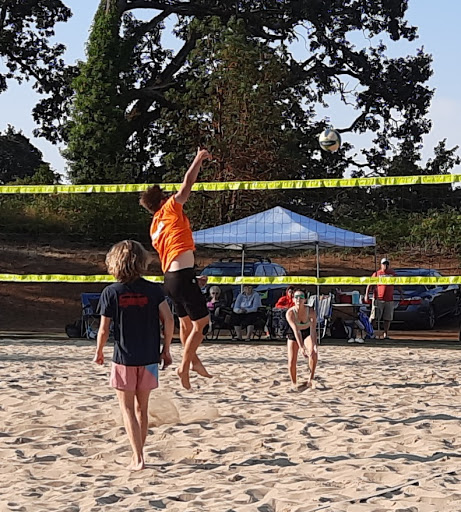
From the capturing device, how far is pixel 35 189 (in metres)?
11.4

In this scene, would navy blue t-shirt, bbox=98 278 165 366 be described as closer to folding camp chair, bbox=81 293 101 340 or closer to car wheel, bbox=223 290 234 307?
folding camp chair, bbox=81 293 101 340

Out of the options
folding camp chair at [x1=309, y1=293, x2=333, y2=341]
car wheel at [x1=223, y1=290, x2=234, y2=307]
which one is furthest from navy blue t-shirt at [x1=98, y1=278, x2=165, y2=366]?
car wheel at [x1=223, y1=290, x2=234, y2=307]

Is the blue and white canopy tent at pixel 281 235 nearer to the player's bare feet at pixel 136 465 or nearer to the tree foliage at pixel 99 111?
the player's bare feet at pixel 136 465

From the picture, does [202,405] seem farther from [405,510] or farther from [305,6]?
[305,6]

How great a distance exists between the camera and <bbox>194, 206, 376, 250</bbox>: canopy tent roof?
13.4m

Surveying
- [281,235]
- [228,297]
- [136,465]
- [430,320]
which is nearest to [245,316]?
[228,297]

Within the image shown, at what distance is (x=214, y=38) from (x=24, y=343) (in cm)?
1422

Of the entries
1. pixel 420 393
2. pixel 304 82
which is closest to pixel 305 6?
pixel 304 82

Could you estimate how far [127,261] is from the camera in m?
4.28

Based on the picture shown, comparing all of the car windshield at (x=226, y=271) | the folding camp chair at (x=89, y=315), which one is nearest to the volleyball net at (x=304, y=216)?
the car windshield at (x=226, y=271)

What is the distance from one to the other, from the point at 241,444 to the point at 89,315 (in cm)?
820

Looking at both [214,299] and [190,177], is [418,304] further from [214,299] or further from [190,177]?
[190,177]

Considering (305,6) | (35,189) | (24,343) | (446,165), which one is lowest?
(24,343)

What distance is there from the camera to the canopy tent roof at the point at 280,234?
13449 millimetres
